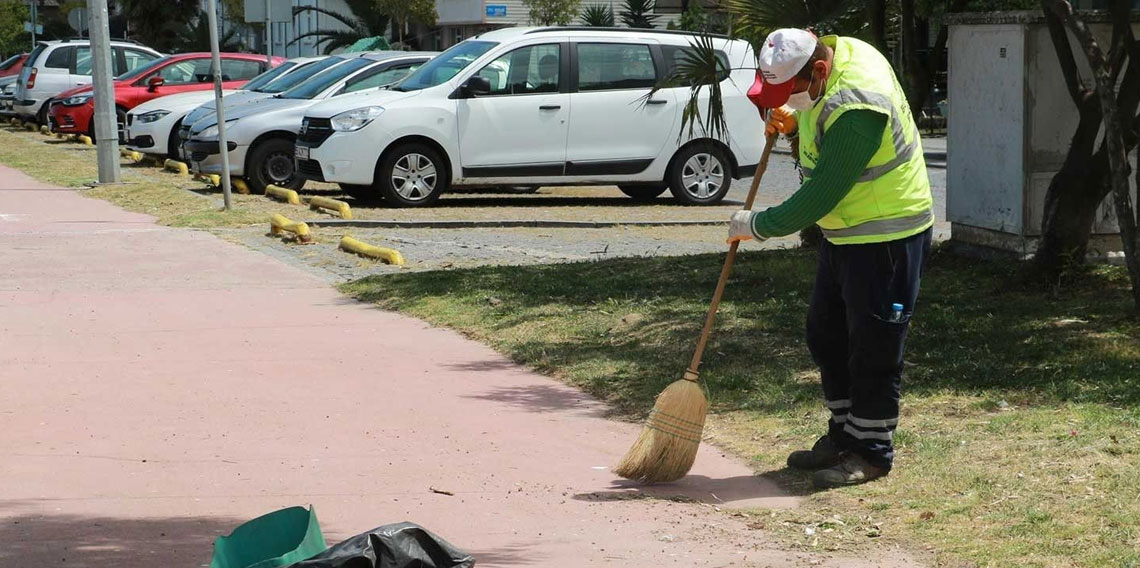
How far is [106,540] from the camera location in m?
5.11

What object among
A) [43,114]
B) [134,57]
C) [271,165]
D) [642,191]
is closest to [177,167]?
[271,165]

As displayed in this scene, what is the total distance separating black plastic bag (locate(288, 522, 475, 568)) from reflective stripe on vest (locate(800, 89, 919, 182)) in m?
2.00

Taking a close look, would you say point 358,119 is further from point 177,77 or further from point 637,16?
point 637,16

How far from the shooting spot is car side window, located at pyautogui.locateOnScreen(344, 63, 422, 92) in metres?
18.5

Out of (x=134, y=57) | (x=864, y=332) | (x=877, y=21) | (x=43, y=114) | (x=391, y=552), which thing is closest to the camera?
(x=391, y=552)

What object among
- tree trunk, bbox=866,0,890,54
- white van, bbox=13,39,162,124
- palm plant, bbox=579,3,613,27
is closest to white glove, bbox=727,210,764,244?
tree trunk, bbox=866,0,890,54

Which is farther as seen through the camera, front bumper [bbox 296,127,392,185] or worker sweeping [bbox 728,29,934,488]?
front bumper [bbox 296,127,392,185]

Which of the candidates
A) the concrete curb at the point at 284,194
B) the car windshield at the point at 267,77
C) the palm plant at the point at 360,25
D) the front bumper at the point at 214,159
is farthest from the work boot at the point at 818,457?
the palm plant at the point at 360,25

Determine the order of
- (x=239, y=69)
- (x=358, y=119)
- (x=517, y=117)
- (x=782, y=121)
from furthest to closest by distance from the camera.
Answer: (x=239, y=69) → (x=517, y=117) → (x=358, y=119) → (x=782, y=121)

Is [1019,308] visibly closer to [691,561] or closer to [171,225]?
[691,561]

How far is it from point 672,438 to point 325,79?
44.5 feet

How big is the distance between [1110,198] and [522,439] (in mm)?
5423

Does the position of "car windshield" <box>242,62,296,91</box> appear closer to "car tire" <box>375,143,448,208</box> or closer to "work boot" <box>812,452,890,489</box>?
"car tire" <box>375,143,448,208</box>

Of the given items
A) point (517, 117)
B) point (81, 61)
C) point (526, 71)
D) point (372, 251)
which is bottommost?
point (372, 251)
